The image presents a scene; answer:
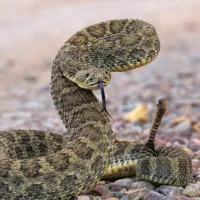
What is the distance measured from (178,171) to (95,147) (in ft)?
3.47

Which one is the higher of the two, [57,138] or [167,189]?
[57,138]

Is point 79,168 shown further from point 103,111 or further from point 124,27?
point 124,27

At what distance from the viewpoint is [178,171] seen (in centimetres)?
832

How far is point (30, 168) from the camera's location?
770cm

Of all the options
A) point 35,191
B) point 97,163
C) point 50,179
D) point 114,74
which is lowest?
point 35,191

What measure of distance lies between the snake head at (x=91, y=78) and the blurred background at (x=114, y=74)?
303cm

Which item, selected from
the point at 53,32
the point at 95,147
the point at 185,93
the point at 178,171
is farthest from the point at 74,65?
the point at 53,32

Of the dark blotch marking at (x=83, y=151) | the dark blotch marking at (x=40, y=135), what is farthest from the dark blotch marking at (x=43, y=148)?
the dark blotch marking at (x=83, y=151)

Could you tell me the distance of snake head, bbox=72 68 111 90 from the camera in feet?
27.5

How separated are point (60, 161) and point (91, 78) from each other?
1.21 meters

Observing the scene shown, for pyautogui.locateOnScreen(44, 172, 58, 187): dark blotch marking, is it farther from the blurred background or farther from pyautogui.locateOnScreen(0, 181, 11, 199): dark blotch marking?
the blurred background

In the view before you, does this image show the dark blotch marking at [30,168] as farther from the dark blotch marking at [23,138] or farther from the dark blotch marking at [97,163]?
the dark blotch marking at [23,138]

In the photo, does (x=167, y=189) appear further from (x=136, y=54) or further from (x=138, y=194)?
(x=136, y=54)

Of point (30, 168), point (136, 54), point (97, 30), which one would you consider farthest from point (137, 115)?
point (30, 168)
